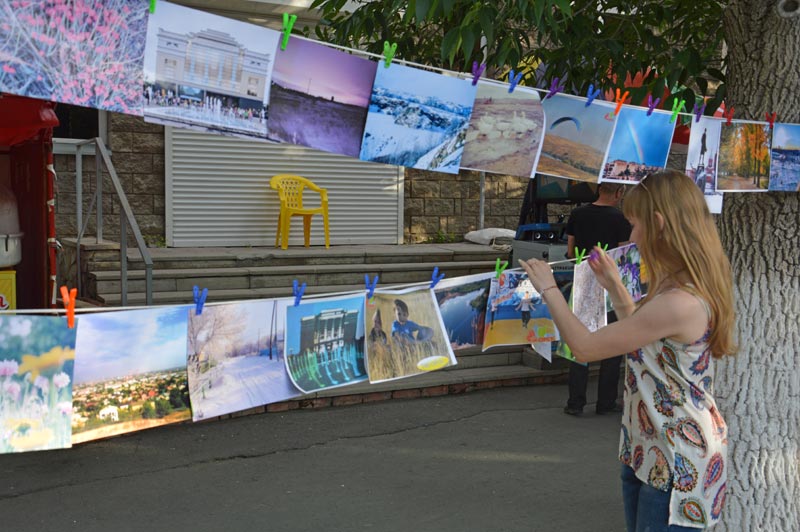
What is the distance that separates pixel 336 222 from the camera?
439 inches

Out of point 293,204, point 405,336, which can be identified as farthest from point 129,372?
point 293,204

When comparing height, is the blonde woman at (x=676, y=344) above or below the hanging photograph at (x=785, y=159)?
below

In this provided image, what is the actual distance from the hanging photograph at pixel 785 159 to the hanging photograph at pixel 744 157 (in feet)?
0.09

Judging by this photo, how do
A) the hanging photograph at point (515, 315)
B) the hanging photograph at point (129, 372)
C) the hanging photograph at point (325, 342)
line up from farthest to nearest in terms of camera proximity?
the hanging photograph at point (515, 315), the hanging photograph at point (325, 342), the hanging photograph at point (129, 372)

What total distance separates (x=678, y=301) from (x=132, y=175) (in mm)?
8656

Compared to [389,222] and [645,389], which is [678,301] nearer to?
[645,389]

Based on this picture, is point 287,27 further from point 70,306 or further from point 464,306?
point 464,306

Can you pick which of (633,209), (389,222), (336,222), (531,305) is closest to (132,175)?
(336,222)

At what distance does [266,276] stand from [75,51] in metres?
6.35

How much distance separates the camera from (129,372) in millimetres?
2926

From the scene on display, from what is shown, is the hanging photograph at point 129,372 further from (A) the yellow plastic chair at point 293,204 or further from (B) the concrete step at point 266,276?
(A) the yellow plastic chair at point 293,204

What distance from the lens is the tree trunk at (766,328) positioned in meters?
3.79

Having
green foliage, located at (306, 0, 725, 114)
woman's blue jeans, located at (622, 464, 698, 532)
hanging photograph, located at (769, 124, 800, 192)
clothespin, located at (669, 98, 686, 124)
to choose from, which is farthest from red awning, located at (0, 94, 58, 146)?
woman's blue jeans, located at (622, 464, 698, 532)

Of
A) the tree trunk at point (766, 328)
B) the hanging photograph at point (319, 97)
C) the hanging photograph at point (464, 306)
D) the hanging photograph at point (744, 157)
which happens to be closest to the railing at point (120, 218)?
the hanging photograph at point (464, 306)
